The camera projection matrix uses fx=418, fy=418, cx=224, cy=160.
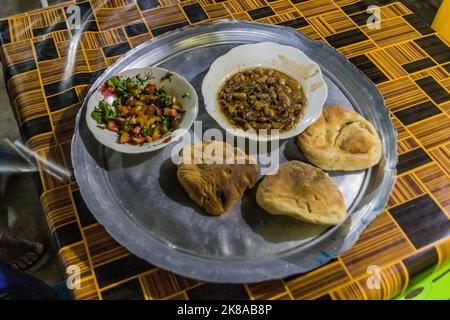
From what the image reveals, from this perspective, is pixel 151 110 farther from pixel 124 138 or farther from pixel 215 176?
pixel 215 176

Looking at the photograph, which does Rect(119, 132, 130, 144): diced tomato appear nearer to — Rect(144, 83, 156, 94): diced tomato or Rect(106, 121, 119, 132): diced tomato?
Rect(106, 121, 119, 132): diced tomato

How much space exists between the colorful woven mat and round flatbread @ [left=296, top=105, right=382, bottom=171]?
18cm

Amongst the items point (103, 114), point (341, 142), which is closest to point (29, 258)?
point (103, 114)

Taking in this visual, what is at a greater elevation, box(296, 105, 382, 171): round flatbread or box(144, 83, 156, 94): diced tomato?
box(144, 83, 156, 94): diced tomato

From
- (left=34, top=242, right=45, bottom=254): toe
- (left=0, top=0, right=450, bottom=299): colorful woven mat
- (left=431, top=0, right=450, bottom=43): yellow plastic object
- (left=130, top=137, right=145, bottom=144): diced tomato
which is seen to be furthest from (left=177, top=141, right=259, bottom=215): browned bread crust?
(left=431, top=0, right=450, bottom=43): yellow plastic object

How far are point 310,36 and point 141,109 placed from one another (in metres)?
0.98

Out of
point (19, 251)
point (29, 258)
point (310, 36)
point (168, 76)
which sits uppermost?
point (168, 76)

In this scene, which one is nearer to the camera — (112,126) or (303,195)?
(303,195)

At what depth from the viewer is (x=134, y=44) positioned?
2.13m

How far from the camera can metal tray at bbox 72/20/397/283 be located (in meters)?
1.42

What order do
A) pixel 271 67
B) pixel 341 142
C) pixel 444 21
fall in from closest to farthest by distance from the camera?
pixel 341 142
pixel 271 67
pixel 444 21

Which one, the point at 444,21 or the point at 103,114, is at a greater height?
the point at 103,114

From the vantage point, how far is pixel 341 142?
166 centimetres

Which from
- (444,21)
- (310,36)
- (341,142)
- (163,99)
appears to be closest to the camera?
(341,142)
